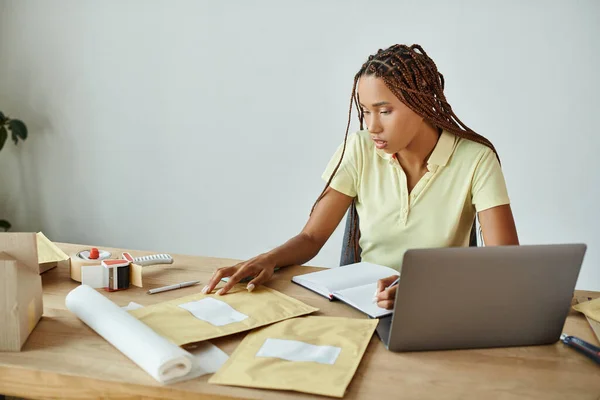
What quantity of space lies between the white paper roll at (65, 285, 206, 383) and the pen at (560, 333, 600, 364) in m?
0.68

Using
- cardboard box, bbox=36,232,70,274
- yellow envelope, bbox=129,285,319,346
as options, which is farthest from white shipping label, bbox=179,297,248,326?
cardboard box, bbox=36,232,70,274

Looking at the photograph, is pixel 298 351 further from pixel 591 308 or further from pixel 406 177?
pixel 406 177

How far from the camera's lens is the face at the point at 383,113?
1.71 metres

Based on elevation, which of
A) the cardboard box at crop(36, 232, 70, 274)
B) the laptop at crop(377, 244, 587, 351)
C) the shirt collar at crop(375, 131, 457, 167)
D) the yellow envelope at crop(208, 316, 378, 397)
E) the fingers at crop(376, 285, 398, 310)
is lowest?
the cardboard box at crop(36, 232, 70, 274)

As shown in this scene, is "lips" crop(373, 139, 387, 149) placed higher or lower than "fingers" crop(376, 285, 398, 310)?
higher

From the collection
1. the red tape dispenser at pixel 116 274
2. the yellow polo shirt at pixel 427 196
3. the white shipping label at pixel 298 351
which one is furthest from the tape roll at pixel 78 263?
the yellow polo shirt at pixel 427 196

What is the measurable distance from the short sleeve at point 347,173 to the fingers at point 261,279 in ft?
1.61

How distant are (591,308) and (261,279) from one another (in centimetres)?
72

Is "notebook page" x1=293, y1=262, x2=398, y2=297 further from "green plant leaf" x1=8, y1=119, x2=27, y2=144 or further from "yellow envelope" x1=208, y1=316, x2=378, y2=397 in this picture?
"green plant leaf" x1=8, y1=119, x2=27, y2=144

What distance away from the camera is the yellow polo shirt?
5.99 ft

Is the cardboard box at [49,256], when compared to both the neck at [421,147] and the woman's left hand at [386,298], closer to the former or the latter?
the woman's left hand at [386,298]

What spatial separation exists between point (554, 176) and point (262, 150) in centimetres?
142

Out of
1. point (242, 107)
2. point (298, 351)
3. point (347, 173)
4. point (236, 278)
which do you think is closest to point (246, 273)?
point (236, 278)

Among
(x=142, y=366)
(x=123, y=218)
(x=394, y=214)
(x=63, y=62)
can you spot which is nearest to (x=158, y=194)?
(x=123, y=218)
